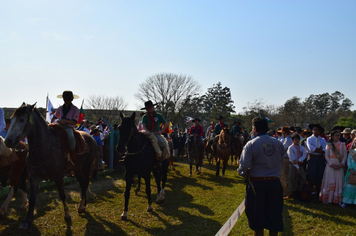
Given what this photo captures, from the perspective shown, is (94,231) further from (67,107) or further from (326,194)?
(326,194)

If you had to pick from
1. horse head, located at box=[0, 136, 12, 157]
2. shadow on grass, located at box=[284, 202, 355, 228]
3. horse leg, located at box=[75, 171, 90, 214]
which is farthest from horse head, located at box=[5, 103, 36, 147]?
shadow on grass, located at box=[284, 202, 355, 228]

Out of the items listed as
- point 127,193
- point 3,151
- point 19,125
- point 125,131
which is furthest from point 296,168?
point 3,151

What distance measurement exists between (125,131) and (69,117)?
1.42 m

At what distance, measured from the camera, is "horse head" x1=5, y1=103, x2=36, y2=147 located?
484cm

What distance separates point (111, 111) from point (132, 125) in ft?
150

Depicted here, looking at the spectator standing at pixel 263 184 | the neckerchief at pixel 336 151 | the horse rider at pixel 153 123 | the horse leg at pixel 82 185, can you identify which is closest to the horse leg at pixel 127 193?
the horse leg at pixel 82 185

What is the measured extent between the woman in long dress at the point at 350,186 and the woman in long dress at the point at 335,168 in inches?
7.9

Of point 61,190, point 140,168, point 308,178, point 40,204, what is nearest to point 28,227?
point 61,190

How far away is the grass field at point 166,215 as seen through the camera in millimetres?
5793

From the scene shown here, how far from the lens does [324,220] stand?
22.2ft

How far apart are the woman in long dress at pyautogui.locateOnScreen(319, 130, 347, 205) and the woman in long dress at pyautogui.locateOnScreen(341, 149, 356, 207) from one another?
0.66 feet

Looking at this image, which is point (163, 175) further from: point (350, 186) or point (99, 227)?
point (350, 186)

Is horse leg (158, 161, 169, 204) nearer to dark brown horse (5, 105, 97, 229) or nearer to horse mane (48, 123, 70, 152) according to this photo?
dark brown horse (5, 105, 97, 229)

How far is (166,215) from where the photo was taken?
22.5ft
